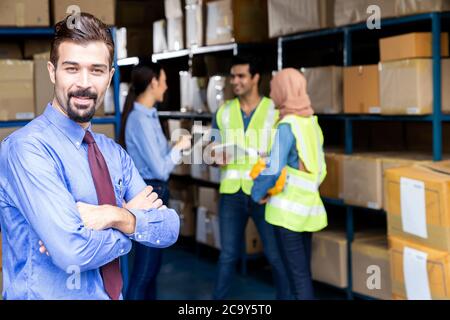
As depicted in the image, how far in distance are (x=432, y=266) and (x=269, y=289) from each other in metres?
1.94

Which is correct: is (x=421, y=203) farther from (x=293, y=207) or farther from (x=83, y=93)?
(x=83, y=93)

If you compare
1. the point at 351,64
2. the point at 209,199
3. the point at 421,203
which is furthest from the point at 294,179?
the point at 209,199

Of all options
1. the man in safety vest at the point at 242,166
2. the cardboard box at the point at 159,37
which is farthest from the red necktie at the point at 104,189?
the cardboard box at the point at 159,37

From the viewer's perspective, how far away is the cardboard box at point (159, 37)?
6.05 m

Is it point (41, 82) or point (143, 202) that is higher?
point (41, 82)

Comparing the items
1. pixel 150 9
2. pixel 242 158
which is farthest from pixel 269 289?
pixel 150 9

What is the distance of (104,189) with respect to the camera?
60.0 inches

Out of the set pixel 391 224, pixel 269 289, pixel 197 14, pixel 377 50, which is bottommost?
pixel 269 289

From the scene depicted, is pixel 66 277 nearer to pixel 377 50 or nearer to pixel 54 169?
pixel 54 169

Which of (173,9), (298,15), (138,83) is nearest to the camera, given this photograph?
(138,83)

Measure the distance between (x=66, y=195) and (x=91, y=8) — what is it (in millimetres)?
2353

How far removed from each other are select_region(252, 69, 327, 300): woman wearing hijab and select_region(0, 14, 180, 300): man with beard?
178cm

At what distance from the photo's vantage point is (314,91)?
14.3ft

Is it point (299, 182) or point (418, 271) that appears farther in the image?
point (299, 182)
